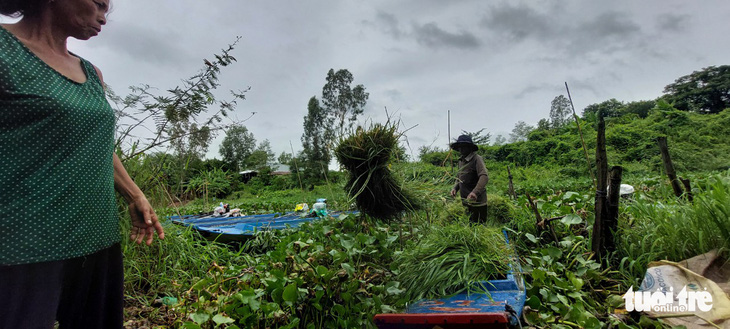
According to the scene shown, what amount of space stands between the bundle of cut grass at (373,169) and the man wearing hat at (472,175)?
184 cm

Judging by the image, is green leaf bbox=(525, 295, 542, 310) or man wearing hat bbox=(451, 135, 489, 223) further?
man wearing hat bbox=(451, 135, 489, 223)

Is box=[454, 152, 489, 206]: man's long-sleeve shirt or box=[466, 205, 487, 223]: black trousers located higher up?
box=[454, 152, 489, 206]: man's long-sleeve shirt

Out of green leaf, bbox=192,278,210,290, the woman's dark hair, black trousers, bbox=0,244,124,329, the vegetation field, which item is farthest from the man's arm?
the woman's dark hair

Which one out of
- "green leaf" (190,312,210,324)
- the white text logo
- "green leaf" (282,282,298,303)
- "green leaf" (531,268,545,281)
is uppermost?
"green leaf" (282,282,298,303)

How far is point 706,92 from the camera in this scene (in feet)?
88.6

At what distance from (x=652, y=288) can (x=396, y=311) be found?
1.74 meters

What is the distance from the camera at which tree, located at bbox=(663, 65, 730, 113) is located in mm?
26348

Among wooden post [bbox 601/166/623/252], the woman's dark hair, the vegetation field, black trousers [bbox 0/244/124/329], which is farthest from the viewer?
wooden post [bbox 601/166/623/252]

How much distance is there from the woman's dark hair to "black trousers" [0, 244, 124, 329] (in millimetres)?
715

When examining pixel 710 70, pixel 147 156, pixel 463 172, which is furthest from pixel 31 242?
pixel 710 70

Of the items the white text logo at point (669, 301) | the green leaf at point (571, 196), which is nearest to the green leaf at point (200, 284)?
the white text logo at point (669, 301)

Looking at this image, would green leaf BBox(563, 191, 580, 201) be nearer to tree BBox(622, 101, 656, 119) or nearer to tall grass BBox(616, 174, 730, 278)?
tall grass BBox(616, 174, 730, 278)

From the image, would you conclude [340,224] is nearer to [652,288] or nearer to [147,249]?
[147,249]

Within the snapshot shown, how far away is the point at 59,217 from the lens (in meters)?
0.94
